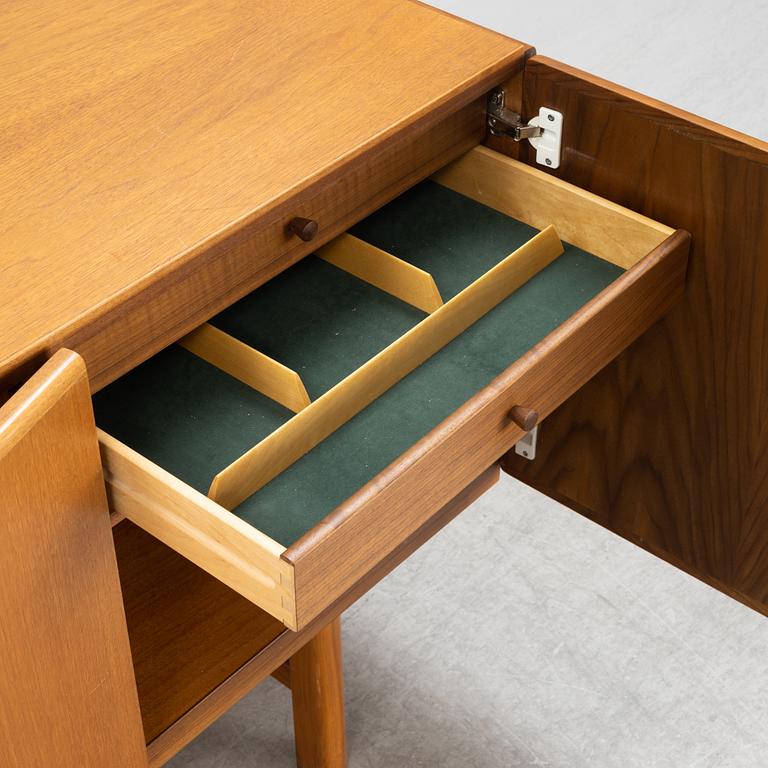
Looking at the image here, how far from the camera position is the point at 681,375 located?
1.23m

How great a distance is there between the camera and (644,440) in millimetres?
1309

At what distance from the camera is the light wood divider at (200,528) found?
2.89 ft

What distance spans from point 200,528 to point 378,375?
0.72 ft

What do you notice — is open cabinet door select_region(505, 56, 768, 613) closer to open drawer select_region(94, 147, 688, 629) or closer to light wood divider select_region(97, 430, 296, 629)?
open drawer select_region(94, 147, 688, 629)

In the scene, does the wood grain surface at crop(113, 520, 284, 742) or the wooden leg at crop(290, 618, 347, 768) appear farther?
the wooden leg at crop(290, 618, 347, 768)

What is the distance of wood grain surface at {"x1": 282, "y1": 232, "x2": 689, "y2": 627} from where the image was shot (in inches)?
35.5

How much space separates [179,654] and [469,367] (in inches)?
13.4

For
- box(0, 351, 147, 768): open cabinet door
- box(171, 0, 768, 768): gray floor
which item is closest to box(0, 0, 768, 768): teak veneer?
box(0, 351, 147, 768): open cabinet door

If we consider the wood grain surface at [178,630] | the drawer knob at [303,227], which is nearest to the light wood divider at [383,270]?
→ the drawer knob at [303,227]

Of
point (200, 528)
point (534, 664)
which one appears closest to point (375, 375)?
point (200, 528)

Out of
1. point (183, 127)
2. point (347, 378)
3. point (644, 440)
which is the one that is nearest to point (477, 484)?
point (644, 440)

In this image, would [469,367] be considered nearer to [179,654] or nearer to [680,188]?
[680,188]

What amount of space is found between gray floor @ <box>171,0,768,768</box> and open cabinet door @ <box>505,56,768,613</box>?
0.27 meters

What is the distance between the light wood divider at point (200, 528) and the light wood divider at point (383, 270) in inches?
12.8
